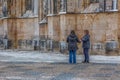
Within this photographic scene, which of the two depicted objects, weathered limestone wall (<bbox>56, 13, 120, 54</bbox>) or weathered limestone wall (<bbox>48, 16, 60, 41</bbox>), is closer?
weathered limestone wall (<bbox>56, 13, 120, 54</bbox>)

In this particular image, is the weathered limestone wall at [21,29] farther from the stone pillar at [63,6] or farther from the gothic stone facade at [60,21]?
the stone pillar at [63,6]

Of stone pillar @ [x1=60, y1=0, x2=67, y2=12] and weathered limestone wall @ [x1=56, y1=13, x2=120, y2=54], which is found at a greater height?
stone pillar @ [x1=60, y1=0, x2=67, y2=12]

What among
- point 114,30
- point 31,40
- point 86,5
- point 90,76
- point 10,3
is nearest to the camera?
point 90,76

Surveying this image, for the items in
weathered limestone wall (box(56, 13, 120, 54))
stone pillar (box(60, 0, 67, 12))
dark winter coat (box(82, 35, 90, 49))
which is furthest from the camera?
stone pillar (box(60, 0, 67, 12))

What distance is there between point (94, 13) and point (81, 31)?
1.33 meters

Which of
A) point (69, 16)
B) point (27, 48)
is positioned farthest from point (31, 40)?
point (69, 16)

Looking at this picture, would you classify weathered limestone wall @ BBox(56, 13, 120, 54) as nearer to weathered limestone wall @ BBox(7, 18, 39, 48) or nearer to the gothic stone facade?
the gothic stone facade

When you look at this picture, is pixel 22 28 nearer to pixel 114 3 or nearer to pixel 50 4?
pixel 50 4

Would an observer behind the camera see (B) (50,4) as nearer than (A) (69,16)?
No

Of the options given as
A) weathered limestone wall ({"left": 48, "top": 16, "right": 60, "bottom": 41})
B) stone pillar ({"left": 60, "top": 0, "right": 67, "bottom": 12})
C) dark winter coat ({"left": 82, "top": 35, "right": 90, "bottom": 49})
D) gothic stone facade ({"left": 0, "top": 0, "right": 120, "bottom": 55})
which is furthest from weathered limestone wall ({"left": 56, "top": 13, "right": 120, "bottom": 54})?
dark winter coat ({"left": 82, "top": 35, "right": 90, "bottom": 49})

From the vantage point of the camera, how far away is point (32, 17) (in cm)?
3338

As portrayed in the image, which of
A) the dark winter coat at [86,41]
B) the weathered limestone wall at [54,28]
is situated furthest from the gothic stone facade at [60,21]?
the dark winter coat at [86,41]

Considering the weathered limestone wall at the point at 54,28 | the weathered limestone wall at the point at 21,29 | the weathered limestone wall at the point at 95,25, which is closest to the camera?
the weathered limestone wall at the point at 95,25

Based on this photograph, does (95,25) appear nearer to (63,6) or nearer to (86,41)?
(63,6)
